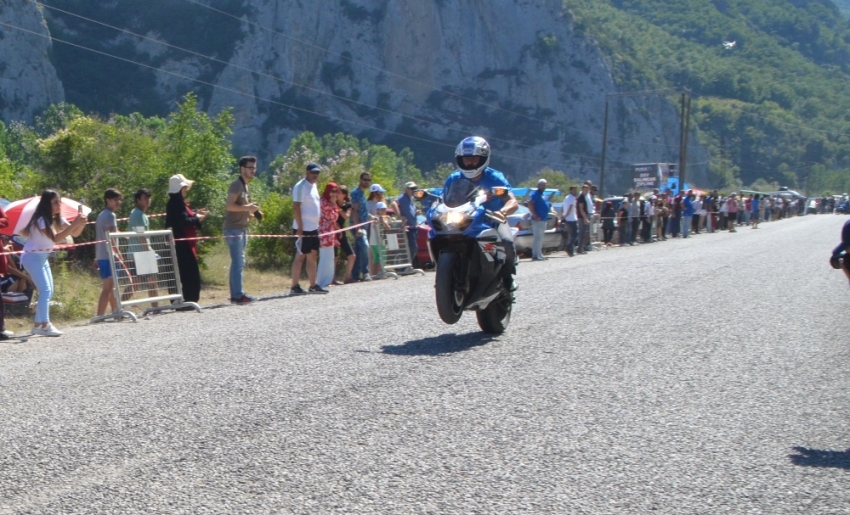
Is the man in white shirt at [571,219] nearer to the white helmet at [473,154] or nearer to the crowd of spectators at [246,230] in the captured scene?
the crowd of spectators at [246,230]

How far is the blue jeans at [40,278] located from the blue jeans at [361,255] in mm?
7211

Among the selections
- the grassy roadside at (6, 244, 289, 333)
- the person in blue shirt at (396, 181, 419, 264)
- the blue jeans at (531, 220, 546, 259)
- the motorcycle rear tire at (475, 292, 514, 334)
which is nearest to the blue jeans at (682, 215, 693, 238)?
the blue jeans at (531, 220, 546, 259)

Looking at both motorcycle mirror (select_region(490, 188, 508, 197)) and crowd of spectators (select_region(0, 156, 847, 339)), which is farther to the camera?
crowd of spectators (select_region(0, 156, 847, 339))

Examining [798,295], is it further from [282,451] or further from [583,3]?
[583,3]

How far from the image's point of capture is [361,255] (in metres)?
17.7

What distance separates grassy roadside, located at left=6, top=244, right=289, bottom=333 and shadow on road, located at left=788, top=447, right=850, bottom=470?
32.6ft

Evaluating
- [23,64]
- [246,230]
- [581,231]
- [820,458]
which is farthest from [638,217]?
[23,64]

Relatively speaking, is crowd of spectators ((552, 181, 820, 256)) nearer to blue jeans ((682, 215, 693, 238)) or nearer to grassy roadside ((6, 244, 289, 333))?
blue jeans ((682, 215, 693, 238))

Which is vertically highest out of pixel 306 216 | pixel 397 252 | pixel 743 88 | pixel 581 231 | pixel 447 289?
pixel 743 88

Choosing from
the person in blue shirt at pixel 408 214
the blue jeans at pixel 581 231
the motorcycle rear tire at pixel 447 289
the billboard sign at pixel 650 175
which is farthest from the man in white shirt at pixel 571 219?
the billboard sign at pixel 650 175

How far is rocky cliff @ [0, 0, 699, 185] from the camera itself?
140250mm

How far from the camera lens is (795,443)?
18.4 ft

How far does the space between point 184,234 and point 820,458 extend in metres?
9.86

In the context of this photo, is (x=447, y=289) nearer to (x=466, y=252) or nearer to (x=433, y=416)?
(x=466, y=252)
